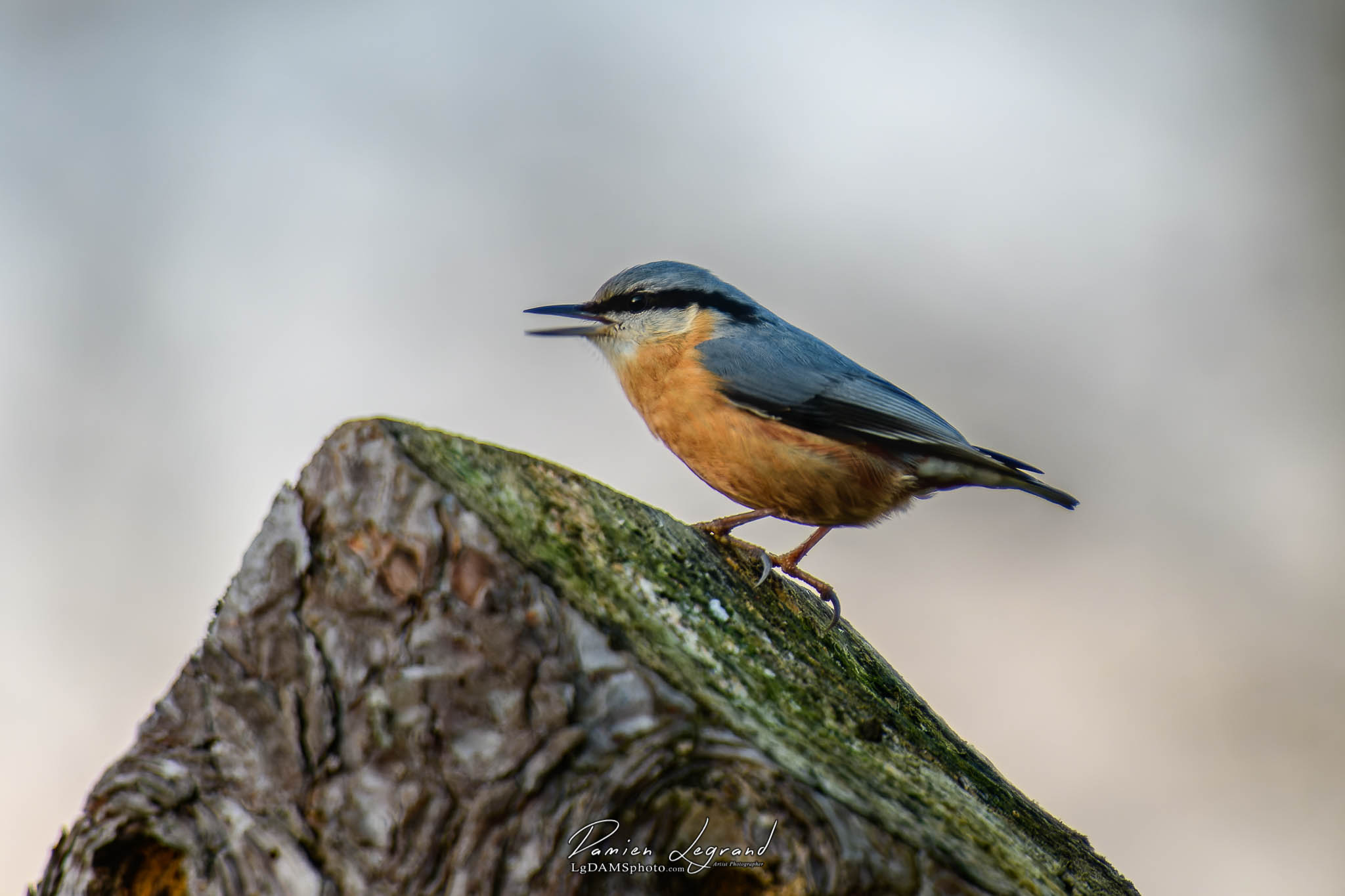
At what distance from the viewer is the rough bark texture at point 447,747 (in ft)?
5.27

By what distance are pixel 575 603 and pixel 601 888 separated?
48 cm

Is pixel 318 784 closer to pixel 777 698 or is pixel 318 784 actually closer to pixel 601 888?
pixel 601 888

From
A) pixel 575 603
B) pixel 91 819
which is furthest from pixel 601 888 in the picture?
pixel 91 819

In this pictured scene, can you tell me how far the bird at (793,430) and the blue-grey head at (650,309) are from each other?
0.01 metres

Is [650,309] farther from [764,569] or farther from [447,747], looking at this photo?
[447,747]

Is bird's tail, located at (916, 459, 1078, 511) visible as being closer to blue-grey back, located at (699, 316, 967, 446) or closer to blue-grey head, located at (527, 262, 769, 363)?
blue-grey back, located at (699, 316, 967, 446)

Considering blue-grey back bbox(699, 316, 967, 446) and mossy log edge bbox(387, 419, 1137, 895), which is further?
blue-grey back bbox(699, 316, 967, 446)

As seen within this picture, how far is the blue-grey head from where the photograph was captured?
3.91 m

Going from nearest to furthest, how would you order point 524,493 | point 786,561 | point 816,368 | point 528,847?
point 528,847, point 524,493, point 786,561, point 816,368

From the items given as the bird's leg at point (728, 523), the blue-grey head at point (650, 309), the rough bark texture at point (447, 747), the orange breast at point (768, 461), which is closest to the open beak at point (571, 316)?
the blue-grey head at point (650, 309)

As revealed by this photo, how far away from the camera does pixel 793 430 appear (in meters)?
3.47

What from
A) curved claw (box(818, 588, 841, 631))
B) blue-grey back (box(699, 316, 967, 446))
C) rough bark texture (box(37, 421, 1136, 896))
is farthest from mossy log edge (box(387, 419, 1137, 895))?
blue-grey back (box(699, 316, 967, 446))

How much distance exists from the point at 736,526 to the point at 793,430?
1.65ft

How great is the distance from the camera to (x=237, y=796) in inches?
66.5
